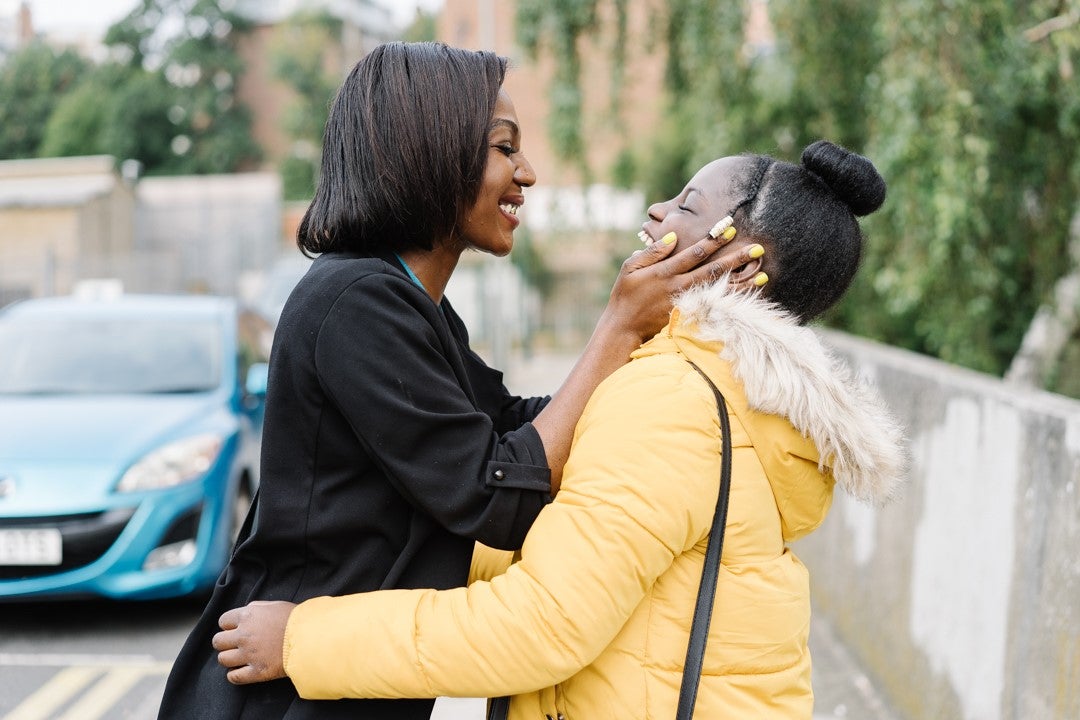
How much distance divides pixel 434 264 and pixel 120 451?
12.6 ft

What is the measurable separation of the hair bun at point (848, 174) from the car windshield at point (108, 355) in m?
4.98

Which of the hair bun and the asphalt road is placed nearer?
the hair bun

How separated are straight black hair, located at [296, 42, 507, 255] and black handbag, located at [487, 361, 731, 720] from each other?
57cm

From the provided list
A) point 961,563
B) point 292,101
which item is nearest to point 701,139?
point 961,563

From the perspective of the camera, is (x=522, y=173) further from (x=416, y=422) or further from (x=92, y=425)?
(x=92, y=425)

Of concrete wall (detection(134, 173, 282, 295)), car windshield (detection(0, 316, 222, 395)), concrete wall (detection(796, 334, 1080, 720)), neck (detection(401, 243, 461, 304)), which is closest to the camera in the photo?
neck (detection(401, 243, 461, 304))

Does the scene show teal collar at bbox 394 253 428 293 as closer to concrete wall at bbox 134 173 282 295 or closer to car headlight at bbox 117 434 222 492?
car headlight at bbox 117 434 222 492

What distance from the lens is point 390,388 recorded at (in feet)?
5.29

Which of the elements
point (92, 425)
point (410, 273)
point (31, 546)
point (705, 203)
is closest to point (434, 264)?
point (410, 273)

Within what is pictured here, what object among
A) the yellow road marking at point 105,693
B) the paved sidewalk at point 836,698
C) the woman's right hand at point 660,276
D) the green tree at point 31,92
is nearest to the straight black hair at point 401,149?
the woman's right hand at point 660,276

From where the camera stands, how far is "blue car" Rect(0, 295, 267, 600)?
5.00 m

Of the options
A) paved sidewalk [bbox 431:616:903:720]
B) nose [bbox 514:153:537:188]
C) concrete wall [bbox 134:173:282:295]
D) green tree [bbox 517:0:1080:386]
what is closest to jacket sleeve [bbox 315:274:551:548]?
nose [bbox 514:153:537:188]

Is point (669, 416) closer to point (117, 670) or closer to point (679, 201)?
point (679, 201)

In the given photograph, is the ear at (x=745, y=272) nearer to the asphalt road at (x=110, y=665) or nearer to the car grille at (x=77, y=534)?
the asphalt road at (x=110, y=665)
